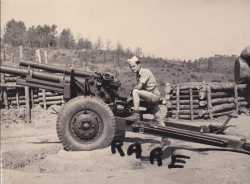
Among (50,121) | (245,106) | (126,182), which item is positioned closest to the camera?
(126,182)

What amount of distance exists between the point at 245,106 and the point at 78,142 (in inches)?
420

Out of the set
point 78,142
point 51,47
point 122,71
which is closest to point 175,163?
point 78,142

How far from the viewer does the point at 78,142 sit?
920 centimetres

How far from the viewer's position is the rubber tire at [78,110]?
919 centimetres

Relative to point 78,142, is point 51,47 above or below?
above

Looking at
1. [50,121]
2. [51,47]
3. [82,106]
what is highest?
[51,47]

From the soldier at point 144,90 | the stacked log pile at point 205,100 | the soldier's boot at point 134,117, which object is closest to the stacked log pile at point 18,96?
the stacked log pile at point 205,100

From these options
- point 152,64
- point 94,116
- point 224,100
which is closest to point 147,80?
point 94,116

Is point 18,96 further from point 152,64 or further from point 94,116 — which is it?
point 152,64

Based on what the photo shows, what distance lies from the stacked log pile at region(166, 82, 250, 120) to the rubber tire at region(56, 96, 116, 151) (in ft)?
28.7

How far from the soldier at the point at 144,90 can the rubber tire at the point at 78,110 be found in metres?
0.53

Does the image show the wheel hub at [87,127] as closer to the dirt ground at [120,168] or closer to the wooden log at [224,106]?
the dirt ground at [120,168]

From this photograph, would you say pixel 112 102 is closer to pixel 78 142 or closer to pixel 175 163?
pixel 78 142

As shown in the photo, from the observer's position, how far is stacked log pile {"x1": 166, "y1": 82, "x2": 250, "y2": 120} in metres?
17.6
